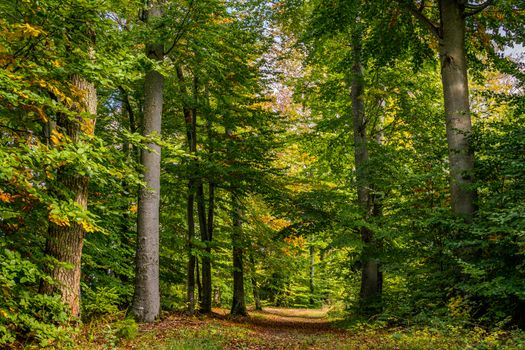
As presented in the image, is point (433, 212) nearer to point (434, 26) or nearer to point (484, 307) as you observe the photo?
point (484, 307)

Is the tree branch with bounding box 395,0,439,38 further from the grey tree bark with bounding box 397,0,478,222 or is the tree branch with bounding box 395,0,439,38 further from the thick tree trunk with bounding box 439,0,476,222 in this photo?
the thick tree trunk with bounding box 439,0,476,222

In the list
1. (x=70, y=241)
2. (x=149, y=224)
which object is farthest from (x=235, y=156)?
(x=70, y=241)

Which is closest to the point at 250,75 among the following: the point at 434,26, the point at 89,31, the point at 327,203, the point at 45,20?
the point at 327,203

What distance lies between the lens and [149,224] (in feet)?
31.0

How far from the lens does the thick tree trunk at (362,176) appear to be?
41.7ft

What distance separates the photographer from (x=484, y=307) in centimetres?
770

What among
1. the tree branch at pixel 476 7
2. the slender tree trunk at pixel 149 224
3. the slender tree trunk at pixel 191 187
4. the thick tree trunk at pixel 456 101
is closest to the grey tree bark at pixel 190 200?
the slender tree trunk at pixel 191 187

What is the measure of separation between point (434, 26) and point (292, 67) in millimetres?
10171

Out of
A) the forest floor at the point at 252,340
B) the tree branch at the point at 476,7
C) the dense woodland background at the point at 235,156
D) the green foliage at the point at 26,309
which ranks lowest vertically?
the forest floor at the point at 252,340

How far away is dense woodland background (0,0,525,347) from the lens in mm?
5074

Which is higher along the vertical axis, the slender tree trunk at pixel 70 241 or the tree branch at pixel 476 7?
the tree branch at pixel 476 7

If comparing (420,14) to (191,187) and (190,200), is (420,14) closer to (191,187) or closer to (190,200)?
(191,187)

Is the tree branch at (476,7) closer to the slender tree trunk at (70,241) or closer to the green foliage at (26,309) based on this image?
the slender tree trunk at (70,241)

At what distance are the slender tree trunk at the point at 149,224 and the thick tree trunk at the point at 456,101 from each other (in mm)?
6493
